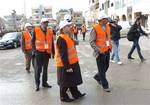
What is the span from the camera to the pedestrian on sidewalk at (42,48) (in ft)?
32.0

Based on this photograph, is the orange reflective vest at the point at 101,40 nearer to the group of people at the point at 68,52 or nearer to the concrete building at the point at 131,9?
the group of people at the point at 68,52

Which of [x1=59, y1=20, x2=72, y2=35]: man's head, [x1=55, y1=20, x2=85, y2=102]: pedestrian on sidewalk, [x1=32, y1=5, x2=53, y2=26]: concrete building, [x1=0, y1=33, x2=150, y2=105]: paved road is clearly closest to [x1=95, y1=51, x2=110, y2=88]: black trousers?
[x1=0, y1=33, x2=150, y2=105]: paved road

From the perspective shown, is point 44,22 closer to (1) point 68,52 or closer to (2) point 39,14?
(1) point 68,52

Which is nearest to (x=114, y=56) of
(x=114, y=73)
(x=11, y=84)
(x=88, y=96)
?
(x=114, y=73)

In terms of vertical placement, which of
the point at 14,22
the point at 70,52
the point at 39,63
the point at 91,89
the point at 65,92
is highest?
the point at 70,52

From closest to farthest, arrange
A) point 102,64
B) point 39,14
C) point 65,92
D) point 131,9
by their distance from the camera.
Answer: point 65,92 → point 102,64 → point 131,9 → point 39,14

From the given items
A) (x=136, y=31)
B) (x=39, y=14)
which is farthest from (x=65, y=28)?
(x=39, y=14)

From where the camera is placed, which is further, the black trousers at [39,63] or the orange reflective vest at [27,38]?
the orange reflective vest at [27,38]

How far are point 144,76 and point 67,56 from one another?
4078 mm

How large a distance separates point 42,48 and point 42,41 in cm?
20

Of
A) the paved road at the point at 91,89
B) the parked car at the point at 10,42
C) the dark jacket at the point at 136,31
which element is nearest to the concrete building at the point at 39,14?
the parked car at the point at 10,42

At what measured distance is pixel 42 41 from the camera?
988cm

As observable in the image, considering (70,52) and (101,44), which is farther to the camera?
(101,44)

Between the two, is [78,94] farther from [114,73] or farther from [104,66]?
[114,73]
